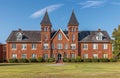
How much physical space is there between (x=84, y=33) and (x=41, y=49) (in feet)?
46.4

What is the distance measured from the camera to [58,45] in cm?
8000

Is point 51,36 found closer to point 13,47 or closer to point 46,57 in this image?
point 46,57

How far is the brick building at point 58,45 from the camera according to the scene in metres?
79.7

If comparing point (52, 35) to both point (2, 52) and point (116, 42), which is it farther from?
point (116, 42)

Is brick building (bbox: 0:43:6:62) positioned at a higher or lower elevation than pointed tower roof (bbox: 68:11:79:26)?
lower

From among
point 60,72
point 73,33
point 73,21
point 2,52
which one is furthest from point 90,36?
point 60,72

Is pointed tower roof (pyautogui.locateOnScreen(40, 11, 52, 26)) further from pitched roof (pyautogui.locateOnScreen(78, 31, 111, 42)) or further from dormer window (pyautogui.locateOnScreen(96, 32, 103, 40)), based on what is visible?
dormer window (pyautogui.locateOnScreen(96, 32, 103, 40))

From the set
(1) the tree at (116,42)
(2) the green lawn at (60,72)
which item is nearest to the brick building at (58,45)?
(1) the tree at (116,42)

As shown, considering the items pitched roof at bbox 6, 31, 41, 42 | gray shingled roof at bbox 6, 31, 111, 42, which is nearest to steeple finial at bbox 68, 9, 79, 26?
gray shingled roof at bbox 6, 31, 111, 42

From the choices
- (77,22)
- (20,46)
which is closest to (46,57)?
(20,46)

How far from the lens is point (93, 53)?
3182 inches

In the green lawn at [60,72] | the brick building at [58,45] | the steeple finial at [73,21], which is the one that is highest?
the steeple finial at [73,21]

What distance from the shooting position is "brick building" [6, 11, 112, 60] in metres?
79.7

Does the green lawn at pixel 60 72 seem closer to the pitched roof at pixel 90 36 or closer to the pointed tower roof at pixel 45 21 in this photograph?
the pointed tower roof at pixel 45 21
